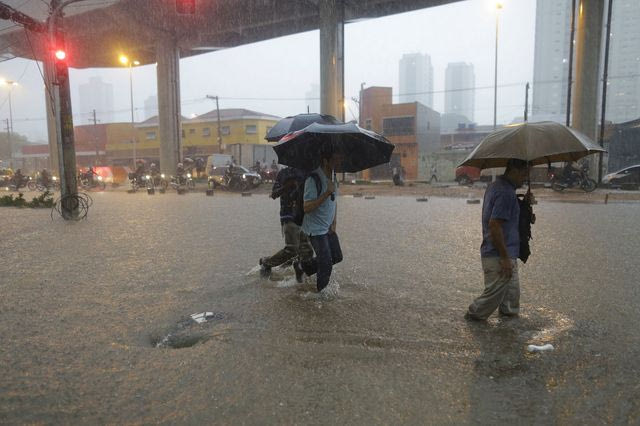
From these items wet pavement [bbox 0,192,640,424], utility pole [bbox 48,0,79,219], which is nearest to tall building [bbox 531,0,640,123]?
utility pole [bbox 48,0,79,219]

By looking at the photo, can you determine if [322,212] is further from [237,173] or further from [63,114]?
[237,173]

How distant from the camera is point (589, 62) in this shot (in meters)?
24.5

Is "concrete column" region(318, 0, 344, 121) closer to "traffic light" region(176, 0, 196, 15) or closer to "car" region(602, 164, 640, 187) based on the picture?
"car" region(602, 164, 640, 187)

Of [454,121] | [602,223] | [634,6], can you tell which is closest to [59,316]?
[602,223]

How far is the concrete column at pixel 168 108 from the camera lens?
38219 millimetres

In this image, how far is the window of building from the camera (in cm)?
4666

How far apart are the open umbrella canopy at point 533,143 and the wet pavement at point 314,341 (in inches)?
58.9

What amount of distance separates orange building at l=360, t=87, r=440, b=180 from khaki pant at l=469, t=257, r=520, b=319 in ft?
123

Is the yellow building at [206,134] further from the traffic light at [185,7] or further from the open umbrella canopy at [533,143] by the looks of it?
the open umbrella canopy at [533,143]

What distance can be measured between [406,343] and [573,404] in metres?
1.26

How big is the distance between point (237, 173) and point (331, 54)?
1166cm

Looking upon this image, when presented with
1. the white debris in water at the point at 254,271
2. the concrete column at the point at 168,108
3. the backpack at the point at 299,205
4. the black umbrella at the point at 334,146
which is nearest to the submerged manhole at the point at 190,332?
the backpack at the point at 299,205

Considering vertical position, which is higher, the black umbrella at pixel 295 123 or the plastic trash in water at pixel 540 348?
the black umbrella at pixel 295 123

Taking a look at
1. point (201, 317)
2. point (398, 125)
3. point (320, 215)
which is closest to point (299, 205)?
point (320, 215)
